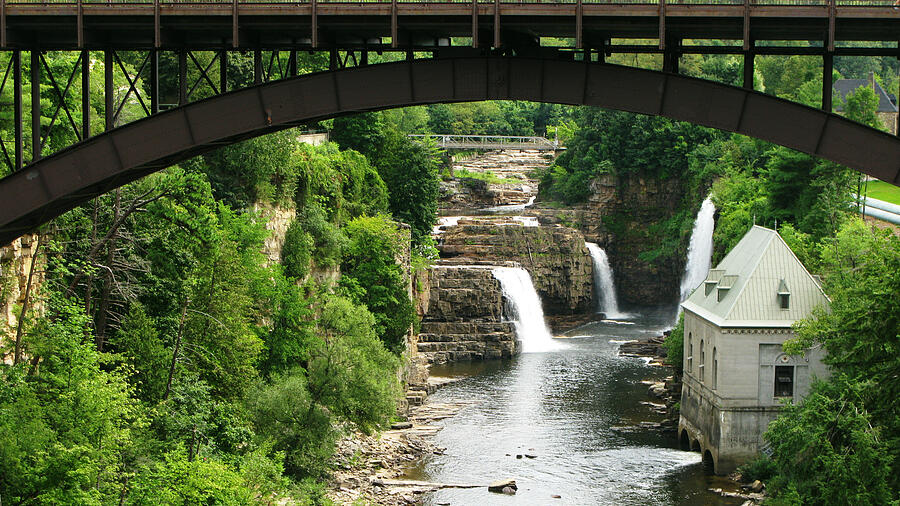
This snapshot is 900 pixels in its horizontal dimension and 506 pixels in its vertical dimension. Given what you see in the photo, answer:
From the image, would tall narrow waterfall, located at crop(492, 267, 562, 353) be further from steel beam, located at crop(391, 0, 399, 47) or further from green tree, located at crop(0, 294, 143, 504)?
steel beam, located at crop(391, 0, 399, 47)

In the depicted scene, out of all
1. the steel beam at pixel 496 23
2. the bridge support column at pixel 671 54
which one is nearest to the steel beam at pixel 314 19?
the steel beam at pixel 496 23

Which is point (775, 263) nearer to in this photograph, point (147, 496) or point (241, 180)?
point (241, 180)

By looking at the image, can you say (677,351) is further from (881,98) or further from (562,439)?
(881,98)

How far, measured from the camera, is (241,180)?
45.4m

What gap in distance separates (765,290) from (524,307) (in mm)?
29736

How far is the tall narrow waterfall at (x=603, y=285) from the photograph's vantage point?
3305 inches

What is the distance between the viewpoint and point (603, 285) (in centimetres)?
8456

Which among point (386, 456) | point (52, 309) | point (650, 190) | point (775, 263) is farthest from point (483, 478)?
point (650, 190)

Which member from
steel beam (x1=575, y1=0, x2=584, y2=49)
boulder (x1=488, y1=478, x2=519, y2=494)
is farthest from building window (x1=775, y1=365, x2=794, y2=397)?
steel beam (x1=575, y1=0, x2=584, y2=49)

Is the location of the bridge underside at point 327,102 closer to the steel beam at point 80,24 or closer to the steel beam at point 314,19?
the steel beam at point 314,19

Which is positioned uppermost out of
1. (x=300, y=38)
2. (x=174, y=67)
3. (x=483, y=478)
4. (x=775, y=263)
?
(x=174, y=67)

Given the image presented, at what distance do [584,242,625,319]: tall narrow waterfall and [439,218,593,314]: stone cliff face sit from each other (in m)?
2.56

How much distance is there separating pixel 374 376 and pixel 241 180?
902 centimetres

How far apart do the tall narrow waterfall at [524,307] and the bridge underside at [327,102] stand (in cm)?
4893
